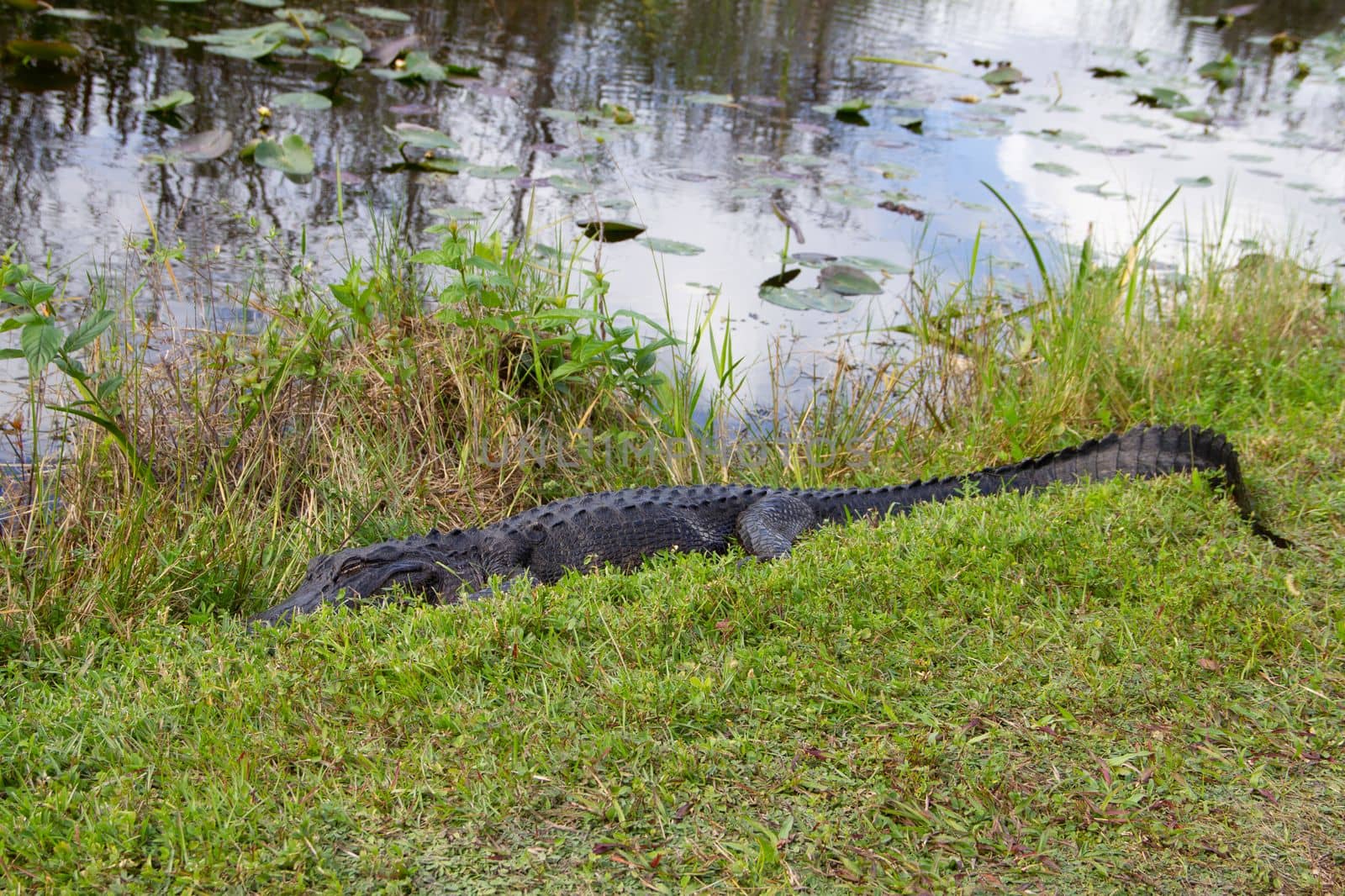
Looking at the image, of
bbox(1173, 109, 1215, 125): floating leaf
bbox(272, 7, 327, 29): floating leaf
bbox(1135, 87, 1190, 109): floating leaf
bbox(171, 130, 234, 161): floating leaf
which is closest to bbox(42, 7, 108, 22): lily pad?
bbox(272, 7, 327, 29): floating leaf

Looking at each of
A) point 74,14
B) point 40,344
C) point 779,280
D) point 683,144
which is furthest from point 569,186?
point 74,14

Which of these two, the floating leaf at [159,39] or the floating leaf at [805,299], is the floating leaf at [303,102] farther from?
the floating leaf at [805,299]

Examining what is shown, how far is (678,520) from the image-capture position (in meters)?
4.11

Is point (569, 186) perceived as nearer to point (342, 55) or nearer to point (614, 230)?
point (614, 230)

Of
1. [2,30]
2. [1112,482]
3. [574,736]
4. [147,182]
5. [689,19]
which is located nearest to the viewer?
[574,736]

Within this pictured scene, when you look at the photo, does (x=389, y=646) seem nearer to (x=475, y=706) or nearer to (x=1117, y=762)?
(x=475, y=706)

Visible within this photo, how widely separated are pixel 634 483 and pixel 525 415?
0.59 metres

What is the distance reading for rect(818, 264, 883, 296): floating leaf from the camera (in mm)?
6004

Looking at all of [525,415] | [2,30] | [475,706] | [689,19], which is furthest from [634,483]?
[689,19]

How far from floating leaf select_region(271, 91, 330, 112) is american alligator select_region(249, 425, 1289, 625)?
16.3 ft

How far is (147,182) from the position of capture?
6.36 meters

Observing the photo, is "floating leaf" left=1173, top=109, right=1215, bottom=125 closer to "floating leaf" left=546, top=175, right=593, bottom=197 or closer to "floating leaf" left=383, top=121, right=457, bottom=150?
"floating leaf" left=546, top=175, right=593, bottom=197

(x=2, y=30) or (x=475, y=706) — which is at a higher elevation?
(x=2, y=30)

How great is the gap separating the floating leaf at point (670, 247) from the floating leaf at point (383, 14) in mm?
5122
